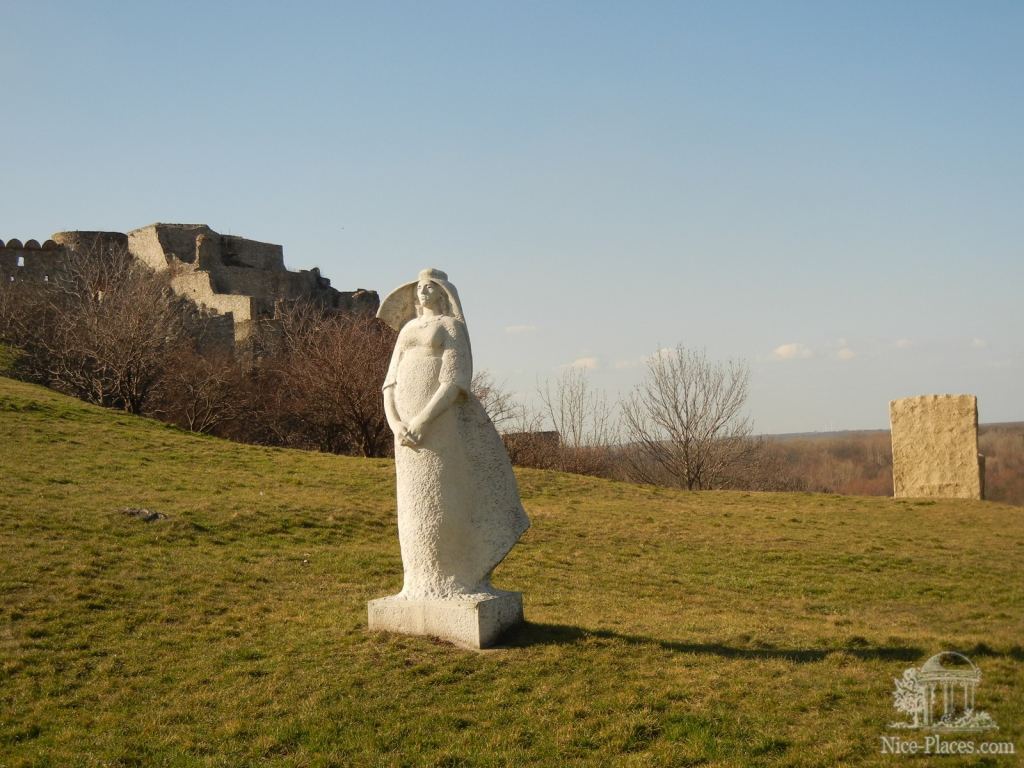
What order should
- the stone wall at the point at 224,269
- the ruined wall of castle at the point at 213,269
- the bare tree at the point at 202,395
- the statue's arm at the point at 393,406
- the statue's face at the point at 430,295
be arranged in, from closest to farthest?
the statue's arm at the point at 393,406, the statue's face at the point at 430,295, the bare tree at the point at 202,395, the ruined wall of castle at the point at 213,269, the stone wall at the point at 224,269

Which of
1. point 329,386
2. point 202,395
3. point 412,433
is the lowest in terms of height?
point 412,433

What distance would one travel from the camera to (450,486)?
27.2ft

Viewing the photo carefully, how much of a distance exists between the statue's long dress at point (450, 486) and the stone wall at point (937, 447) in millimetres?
16992

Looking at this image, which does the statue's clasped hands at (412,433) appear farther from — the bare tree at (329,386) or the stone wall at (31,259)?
the stone wall at (31,259)

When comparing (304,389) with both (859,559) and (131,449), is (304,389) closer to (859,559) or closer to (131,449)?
A: (131,449)

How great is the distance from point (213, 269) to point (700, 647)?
50574mm

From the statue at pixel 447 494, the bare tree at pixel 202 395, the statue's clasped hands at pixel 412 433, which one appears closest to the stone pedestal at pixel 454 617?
the statue at pixel 447 494

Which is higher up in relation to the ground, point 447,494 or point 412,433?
point 412,433

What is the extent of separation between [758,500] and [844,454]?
51.5 m

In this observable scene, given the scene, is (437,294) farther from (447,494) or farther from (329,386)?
(329,386)

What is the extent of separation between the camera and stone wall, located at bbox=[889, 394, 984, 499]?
22250 mm

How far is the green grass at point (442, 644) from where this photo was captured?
21.5 feet

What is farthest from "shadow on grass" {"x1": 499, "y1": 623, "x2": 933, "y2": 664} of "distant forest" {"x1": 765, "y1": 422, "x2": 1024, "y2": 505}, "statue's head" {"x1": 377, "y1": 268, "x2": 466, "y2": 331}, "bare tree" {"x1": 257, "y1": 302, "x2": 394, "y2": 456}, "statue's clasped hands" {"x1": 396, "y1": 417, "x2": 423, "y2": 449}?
"distant forest" {"x1": 765, "y1": 422, "x2": 1024, "y2": 505}

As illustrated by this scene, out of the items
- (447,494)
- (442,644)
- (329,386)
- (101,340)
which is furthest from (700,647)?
(101,340)
